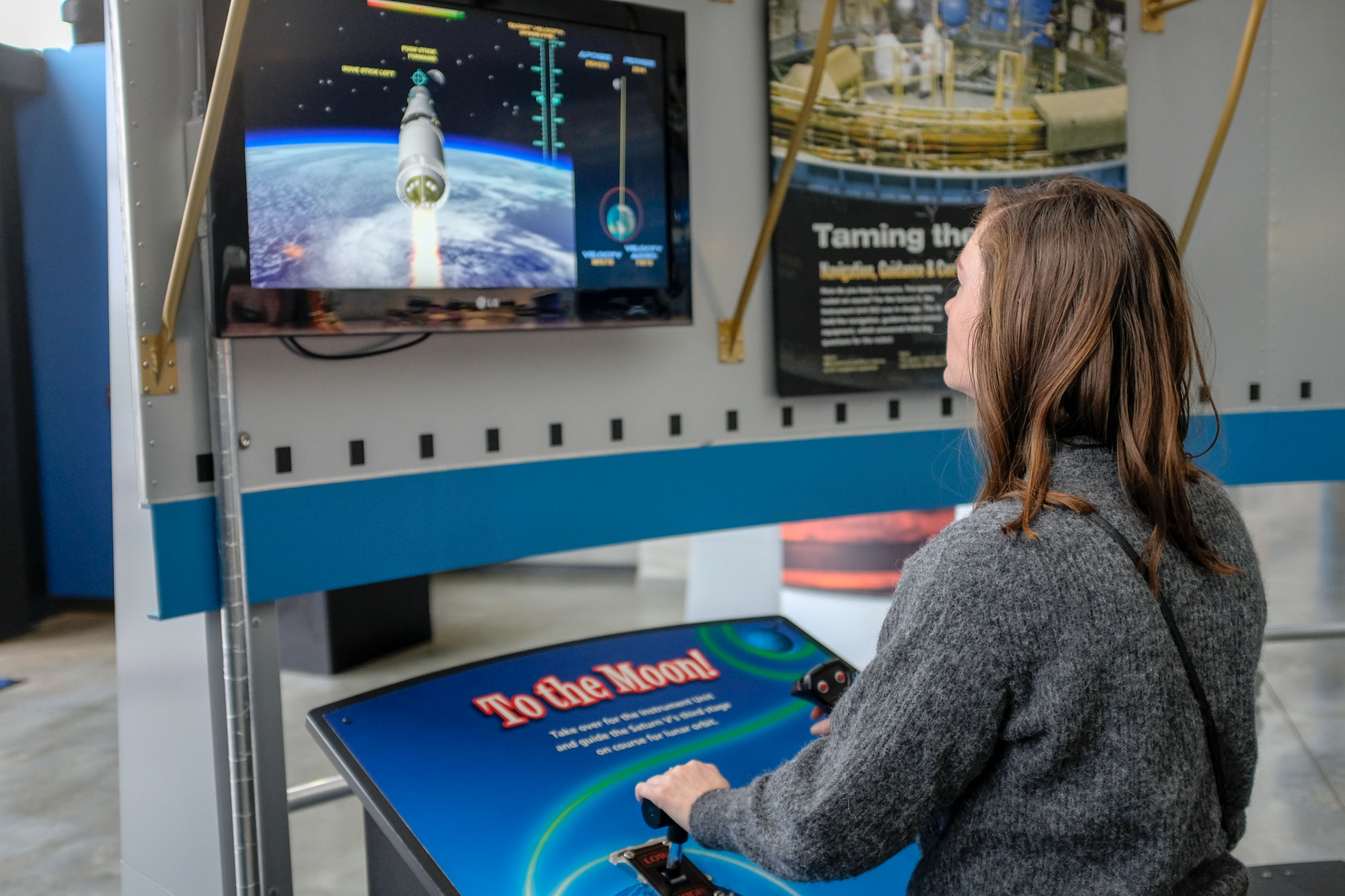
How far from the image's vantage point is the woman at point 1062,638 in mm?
815

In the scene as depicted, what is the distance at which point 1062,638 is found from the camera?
81 cm

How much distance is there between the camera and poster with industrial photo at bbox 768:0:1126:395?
2287 mm

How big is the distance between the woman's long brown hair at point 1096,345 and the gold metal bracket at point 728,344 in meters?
1.33

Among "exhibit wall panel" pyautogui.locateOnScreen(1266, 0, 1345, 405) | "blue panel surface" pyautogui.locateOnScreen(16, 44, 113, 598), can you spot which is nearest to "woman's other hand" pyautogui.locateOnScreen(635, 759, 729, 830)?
"exhibit wall panel" pyautogui.locateOnScreen(1266, 0, 1345, 405)

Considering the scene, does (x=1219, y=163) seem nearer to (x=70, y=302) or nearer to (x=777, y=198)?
(x=777, y=198)

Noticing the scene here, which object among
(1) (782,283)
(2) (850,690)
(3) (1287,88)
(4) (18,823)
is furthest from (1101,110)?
(4) (18,823)

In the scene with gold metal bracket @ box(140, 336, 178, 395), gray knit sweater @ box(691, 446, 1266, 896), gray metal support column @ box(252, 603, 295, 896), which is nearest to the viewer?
gray knit sweater @ box(691, 446, 1266, 896)

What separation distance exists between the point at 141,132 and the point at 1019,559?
1.38m

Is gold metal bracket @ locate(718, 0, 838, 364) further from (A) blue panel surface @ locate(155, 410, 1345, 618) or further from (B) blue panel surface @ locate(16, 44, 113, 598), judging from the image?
(B) blue panel surface @ locate(16, 44, 113, 598)

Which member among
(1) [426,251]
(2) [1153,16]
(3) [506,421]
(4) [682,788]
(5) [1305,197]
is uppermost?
(2) [1153,16]

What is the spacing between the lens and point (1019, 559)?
816 mm

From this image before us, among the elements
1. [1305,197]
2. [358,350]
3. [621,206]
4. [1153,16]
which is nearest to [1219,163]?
[1305,197]

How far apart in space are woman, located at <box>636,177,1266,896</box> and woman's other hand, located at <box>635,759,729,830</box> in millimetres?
137

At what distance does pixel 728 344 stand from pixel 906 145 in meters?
0.63
